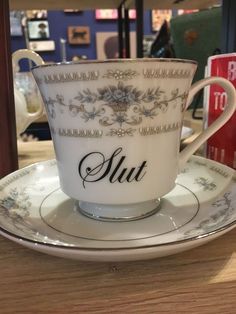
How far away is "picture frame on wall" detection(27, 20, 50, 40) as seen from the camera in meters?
2.50

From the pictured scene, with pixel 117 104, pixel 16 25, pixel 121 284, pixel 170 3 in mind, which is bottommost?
pixel 121 284

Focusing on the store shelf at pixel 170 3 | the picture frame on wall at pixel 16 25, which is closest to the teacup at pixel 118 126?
the store shelf at pixel 170 3

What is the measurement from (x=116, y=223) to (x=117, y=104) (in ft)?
0.35

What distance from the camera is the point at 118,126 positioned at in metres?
0.31

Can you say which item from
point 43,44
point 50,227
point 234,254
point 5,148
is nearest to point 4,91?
point 5,148

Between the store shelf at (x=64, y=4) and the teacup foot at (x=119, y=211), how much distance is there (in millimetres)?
734

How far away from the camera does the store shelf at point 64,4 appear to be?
0.94 meters

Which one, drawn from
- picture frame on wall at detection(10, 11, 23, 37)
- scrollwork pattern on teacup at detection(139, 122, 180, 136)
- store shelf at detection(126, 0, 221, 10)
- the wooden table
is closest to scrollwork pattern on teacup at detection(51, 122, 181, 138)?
scrollwork pattern on teacup at detection(139, 122, 180, 136)

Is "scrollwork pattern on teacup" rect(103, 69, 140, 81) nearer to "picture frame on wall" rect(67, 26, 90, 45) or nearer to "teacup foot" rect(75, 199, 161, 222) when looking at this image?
"teacup foot" rect(75, 199, 161, 222)

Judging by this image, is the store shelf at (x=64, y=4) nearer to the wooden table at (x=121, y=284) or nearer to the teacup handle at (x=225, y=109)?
the teacup handle at (x=225, y=109)

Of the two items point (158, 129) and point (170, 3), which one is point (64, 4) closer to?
point (170, 3)

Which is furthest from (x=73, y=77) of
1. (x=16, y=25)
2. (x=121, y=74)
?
(x=16, y=25)

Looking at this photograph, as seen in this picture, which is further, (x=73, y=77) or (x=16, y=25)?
(x=16, y=25)

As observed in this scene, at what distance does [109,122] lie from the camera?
0.31 meters
